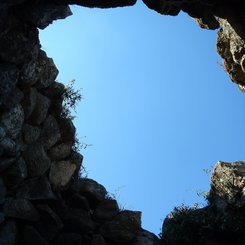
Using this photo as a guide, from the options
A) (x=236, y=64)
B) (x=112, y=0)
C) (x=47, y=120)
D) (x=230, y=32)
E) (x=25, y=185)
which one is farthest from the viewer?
(x=47, y=120)

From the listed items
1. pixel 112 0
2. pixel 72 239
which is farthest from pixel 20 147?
pixel 112 0

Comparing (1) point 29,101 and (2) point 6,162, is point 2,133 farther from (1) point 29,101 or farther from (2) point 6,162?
(1) point 29,101

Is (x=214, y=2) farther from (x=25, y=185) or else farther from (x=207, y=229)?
(x=25, y=185)

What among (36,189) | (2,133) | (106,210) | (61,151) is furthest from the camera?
(106,210)

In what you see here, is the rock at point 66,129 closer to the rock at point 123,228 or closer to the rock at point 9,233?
the rock at point 123,228

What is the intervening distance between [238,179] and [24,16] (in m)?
7.26

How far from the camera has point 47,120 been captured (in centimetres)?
1278

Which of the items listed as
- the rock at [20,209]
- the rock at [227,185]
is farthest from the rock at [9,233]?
the rock at [227,185]

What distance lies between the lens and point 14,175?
1115 centimetres

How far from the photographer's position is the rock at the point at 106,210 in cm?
1377

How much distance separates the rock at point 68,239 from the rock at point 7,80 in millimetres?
→ 4450

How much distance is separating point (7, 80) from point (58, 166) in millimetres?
4172

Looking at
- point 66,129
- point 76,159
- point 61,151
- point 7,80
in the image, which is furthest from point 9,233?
point 7,80

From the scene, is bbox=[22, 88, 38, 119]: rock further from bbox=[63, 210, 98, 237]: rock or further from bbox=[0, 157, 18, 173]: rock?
bbox=[63, 210, 98, 237]: rock
